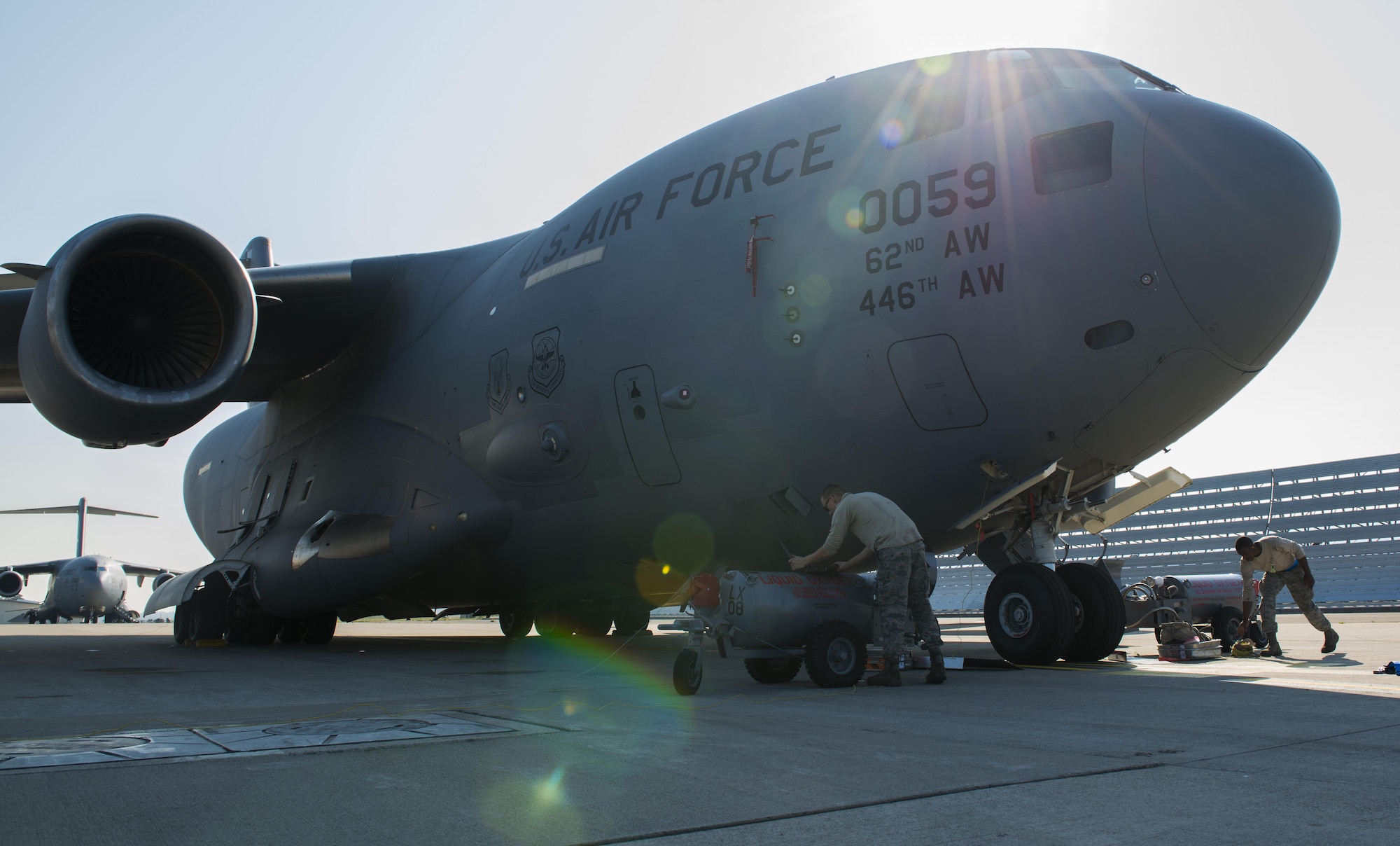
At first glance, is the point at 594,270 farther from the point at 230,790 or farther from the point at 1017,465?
the point at 230,790

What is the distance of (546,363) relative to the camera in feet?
29.3

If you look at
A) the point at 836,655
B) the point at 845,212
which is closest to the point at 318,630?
the point at 836,655

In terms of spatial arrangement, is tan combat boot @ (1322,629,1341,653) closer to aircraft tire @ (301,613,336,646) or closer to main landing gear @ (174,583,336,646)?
main landing gear @ (174,583,336,646)

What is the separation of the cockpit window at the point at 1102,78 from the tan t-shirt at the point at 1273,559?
4.73 meters

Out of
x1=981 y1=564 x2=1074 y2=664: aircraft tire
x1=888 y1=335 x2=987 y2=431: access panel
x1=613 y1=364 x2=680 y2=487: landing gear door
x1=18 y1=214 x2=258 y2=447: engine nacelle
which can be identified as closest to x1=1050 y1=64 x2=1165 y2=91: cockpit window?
Result: x1=888 y1=335 x2=987 y2=431: access panel

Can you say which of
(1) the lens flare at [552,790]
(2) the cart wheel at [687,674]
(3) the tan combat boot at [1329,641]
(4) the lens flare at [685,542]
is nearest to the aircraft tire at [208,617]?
(4) the lens flare at [685,542]

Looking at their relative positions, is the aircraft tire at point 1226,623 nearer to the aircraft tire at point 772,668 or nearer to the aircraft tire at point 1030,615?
the aircraft tire at point 1030,615

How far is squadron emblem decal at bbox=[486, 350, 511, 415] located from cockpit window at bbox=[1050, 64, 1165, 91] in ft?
17.4

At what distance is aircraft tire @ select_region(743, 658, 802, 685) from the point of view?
6.43m

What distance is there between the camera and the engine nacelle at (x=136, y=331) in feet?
27.8

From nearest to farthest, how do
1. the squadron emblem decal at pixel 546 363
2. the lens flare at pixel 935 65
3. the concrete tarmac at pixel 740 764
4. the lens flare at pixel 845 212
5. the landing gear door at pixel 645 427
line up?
the concrete tarmac at pixel 740 764, the lens flare at pixel 845 212, the lens flare at pixel 935 65, the landing gear door at pixel 645 427, the squadron emblem decal at pixel 546 363

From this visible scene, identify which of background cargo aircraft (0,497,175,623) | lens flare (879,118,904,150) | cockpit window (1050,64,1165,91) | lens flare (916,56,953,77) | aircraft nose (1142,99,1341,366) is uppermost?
lens flare (916,56,953,77)

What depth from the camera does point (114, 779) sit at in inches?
124

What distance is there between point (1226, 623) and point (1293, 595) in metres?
1.38
